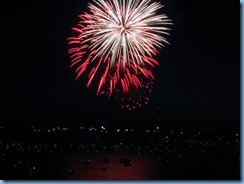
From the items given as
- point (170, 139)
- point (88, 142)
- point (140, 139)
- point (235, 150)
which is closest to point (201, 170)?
point (235, 150)

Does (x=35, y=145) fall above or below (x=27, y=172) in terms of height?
below

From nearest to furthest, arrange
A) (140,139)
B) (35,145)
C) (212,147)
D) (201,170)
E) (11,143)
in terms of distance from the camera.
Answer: (201,170) < (212,147) < (11,143) < (35,145) < (140,139)

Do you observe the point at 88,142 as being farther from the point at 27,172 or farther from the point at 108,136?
the point at 27,172

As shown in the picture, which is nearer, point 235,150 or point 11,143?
point 235,150

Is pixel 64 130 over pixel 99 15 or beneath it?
beneath

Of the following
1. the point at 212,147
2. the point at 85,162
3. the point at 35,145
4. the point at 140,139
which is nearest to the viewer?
the point at 85,162

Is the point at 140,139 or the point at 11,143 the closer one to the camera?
the point at 11,143

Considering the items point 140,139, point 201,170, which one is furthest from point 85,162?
point 140,139

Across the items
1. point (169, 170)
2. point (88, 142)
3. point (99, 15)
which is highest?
point (99, 15)

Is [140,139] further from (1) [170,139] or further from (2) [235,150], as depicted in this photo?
(2) [235,150]
